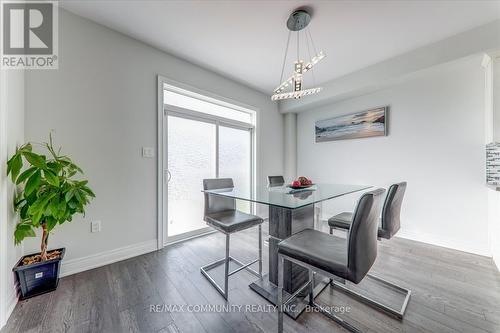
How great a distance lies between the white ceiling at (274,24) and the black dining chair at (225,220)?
1.75m

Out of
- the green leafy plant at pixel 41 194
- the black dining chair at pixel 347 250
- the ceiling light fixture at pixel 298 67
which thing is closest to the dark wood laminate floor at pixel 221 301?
the black dining chair at pixel 347 250

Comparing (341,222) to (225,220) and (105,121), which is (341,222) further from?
(105,121)

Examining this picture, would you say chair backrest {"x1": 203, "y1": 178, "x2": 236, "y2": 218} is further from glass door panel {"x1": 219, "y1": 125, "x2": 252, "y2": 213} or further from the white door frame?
glass door panel {"x1": 219, "y1": 125, "x2": 252, "y2": 213}

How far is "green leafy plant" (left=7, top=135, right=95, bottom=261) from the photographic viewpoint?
1.45m

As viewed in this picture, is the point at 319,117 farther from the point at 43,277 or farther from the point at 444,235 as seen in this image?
the point at 43,277

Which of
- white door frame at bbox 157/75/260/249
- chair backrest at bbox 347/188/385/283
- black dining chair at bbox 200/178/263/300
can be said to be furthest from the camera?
white door frame at bbox 157/75/260/249

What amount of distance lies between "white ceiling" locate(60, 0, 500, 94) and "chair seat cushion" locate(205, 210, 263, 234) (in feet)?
6.78

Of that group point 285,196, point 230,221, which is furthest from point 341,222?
point 230,221

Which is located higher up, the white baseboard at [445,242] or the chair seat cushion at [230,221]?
the chair seat cushion at [230,221]

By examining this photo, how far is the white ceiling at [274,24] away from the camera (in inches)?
71.8

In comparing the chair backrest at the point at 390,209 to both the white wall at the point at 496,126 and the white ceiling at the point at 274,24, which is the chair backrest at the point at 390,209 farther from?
the white ceiling at the point at 274,24

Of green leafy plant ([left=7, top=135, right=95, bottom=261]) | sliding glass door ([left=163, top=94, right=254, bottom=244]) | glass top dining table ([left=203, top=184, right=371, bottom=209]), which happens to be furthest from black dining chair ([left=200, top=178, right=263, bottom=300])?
green leafy plant ([left=7, top=135, right=95, bottom=261])

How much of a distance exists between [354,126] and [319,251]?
2.94 metres

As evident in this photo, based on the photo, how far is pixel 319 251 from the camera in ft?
3.88
